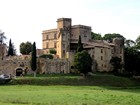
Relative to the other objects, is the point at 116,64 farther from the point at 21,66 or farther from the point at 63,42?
the point at 21,66

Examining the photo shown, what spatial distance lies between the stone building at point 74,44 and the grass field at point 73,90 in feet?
47.6

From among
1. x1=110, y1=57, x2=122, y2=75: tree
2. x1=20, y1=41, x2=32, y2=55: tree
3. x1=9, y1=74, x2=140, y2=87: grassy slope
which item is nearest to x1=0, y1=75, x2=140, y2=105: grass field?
x1=9, y1=74, x2=140, y2=87: grassy slope

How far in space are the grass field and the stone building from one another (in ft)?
47.6

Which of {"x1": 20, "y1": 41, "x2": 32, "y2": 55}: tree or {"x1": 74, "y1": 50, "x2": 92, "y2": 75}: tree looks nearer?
{"x1": 74, "y1": 50, "x2": 92, "y2": 75}: tree

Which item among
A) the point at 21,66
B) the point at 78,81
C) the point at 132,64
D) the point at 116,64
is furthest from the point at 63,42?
the point at 78,81

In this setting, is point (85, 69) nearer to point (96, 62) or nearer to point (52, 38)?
point (96, 62)

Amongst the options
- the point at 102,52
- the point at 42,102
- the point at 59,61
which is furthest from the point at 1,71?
the point at 42,102

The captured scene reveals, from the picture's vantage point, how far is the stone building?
10325 centimetres

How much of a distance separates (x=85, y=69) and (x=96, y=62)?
682 inches

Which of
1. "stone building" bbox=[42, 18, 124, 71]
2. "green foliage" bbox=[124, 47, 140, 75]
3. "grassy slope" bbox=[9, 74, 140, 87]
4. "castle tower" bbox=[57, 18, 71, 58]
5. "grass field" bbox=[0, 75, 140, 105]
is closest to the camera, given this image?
"grass field" bbox=[0, 75, 140, 105]

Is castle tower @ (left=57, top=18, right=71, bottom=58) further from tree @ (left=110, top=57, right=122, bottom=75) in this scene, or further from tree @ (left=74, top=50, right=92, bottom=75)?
tree @ (left=74, top=50, right=92, bottom=75)

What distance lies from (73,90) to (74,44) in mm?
43434

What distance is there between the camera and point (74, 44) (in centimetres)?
10600

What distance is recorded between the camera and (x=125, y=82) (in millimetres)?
88438
